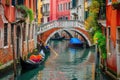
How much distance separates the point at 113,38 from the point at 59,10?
28320 mm

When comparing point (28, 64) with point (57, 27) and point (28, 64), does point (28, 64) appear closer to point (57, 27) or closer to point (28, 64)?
point (28, 64)

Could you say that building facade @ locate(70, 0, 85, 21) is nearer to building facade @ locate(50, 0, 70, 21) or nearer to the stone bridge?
building facade @ locate(50, 0, 70, 21)

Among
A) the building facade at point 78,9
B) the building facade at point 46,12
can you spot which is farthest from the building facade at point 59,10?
the building facade at point 78,9

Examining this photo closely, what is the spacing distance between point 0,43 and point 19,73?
163cm

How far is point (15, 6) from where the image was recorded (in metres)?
14.1

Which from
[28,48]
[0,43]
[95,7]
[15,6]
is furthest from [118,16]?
[28,48]

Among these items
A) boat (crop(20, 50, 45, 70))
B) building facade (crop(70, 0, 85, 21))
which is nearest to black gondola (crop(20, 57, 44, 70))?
boat (crop(20, 50, 45, 70))

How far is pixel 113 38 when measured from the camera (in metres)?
10.7

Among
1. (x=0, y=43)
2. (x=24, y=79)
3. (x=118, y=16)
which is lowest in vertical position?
(x=24, y=79)

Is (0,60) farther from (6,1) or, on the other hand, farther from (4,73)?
(6,1)

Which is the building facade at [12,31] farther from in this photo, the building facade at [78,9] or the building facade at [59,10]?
the building facade at [59,10]

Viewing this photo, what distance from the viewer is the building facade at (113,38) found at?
1002cm

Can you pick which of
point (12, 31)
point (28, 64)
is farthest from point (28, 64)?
point (12, 31)

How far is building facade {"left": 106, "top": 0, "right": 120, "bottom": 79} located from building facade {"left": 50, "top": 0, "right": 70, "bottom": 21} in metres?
25.1
